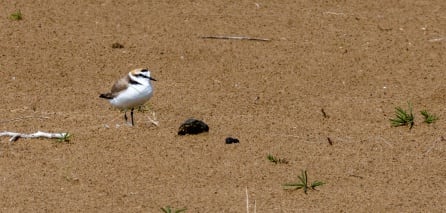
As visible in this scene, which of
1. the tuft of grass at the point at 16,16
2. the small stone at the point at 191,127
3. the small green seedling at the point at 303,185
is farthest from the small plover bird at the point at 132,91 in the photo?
the tuft of grass at the point at 16,16

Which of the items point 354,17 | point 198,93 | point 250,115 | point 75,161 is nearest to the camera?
point 75,161

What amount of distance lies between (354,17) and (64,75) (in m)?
3.67

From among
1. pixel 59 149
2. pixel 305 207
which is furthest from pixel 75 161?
pixel 305 207

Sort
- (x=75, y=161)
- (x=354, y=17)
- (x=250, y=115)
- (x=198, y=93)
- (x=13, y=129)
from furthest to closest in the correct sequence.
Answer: (x=354, y=17), (x=198, y=93), (x=250, y=115), (x=13, y=129), (x=75, y=161)

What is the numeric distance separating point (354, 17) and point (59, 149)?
4959mm

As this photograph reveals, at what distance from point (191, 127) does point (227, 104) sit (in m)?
1.33

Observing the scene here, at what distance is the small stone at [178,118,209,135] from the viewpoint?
27.4 ft

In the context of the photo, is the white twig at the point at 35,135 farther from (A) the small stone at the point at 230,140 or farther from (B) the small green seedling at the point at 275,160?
(B) the small green seedling at the point at 275,160

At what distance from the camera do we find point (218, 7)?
12.0 m

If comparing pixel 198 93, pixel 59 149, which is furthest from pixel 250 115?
pixel 59 149

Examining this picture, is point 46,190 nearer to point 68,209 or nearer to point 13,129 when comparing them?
Answer: point 68,209

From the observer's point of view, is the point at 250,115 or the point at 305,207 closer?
the point at 305,207

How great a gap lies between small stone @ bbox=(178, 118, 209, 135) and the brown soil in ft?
0.22

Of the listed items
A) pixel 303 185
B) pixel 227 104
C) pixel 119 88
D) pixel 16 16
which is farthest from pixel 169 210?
pixel 16 16
